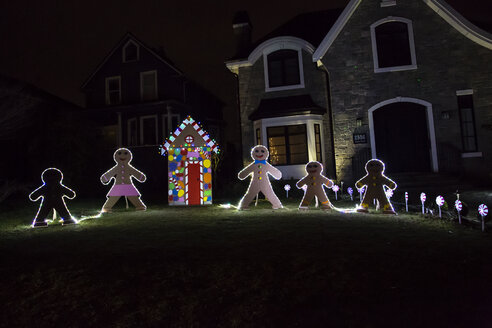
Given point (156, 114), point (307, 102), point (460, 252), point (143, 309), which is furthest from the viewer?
point (156, 114)

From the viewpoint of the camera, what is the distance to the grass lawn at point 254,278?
261 cm

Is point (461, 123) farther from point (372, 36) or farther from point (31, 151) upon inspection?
point (31, 151)

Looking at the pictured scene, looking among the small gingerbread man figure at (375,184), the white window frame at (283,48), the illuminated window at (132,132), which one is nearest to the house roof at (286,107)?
the white window frame at (283,48)

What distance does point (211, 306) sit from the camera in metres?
2.79

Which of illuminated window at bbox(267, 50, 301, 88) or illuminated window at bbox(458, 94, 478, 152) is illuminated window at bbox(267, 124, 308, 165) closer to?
illuminated window at bbox(267, 50, 301, 88)

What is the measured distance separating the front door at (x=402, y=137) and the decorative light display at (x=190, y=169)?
23.2ft

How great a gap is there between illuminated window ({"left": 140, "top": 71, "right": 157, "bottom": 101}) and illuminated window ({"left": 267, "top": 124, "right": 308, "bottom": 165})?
9.94m

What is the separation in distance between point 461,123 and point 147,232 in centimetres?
1283

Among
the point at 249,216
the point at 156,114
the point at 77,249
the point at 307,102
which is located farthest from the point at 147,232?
the point at 156,114

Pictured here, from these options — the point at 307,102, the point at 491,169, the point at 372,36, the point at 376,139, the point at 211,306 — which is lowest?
Answer: the point at 211,306

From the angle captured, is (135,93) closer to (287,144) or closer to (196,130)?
(287,144)

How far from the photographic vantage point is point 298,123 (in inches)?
570

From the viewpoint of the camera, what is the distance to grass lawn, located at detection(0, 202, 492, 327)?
261 cm

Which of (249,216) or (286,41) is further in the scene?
(286,41)
